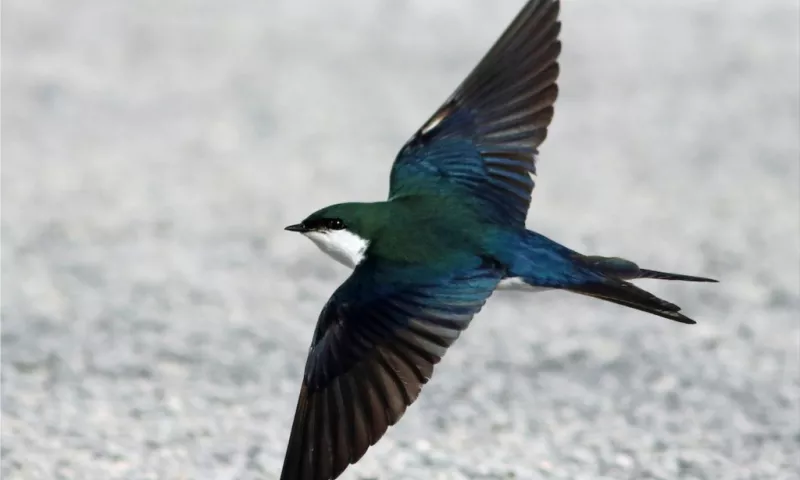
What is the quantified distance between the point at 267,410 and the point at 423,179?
0.71m

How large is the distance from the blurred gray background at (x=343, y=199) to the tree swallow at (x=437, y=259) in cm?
48

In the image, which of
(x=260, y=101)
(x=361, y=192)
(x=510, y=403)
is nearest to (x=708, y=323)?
(x=510, y=403)

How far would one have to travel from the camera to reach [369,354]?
7.91 feet

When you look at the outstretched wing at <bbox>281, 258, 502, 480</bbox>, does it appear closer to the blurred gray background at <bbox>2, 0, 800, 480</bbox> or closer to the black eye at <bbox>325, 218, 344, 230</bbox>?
the black eye at <bbox>325, 218, 344, 230</bbox>

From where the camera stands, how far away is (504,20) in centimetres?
677

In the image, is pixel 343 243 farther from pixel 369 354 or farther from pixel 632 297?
pixel 632 297

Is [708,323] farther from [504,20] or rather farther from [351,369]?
[504,20]

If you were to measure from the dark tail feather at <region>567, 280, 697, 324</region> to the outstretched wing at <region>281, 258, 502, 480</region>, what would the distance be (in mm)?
188

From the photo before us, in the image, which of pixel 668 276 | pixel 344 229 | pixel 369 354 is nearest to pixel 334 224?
pixel 344 229

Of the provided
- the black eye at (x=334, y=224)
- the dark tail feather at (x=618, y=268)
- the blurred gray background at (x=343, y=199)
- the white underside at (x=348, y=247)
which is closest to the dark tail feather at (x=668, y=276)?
the dark tail feather at (x=618, y=268)

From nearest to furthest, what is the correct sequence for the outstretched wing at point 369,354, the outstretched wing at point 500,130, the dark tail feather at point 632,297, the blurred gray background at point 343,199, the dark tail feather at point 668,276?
the outstretched wing at point 369,354, the dark tail feather at point 632,297, the dark tail feather at point 668,276, the outstretched wing at point 500,130, the blurred gray background at point 343,199

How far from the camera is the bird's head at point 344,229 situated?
2.63 metres

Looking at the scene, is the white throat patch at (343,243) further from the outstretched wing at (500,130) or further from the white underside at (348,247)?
the outstretched wing at (500,130)

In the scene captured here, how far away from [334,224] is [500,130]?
1.72ft
